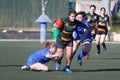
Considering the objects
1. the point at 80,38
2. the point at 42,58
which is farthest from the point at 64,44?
the point at 80,38

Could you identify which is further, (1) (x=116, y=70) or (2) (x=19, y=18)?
(2) (x=19, y=18)

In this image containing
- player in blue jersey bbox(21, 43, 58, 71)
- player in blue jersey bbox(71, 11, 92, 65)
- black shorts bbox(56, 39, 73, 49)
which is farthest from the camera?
player in blue jersey bbox(71, 11, 92, 65)

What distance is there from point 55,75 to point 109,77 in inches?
46.9

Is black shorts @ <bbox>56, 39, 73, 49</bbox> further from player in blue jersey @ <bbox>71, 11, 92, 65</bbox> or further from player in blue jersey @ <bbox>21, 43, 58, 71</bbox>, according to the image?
player in blue jersey @ <bbox>71, 11, 92, 65</bbox>

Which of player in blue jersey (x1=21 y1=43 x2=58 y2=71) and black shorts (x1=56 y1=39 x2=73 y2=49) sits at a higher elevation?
black shorts (x1=56 y1=39 x2=73 y2=49)

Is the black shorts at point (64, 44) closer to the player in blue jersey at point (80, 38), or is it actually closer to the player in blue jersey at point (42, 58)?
the player in blue jersey at point (42, 58)

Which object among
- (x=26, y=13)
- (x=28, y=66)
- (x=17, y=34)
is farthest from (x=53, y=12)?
(x=28, y=66)

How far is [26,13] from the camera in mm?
47688

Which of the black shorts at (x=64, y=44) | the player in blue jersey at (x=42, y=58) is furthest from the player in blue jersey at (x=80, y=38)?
the player in blue jersey at (x=42, y=58)

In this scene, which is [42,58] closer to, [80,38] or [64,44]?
[64,44]

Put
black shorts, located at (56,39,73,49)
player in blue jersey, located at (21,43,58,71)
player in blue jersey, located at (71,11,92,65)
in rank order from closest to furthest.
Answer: player in blue jersey, located at (21,43,58,71) < black shorts, located at (56,39,73,49) < player in blue jersey, located at (71,11,92,65)

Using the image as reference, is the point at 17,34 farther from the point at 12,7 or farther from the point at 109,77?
the point at 109,77

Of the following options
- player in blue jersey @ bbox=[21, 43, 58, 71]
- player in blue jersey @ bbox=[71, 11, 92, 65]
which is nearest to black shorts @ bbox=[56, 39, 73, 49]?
player in blue jersey @ bbox=[21, 43, 58, 71]

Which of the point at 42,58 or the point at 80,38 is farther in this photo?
the point at 80,38
